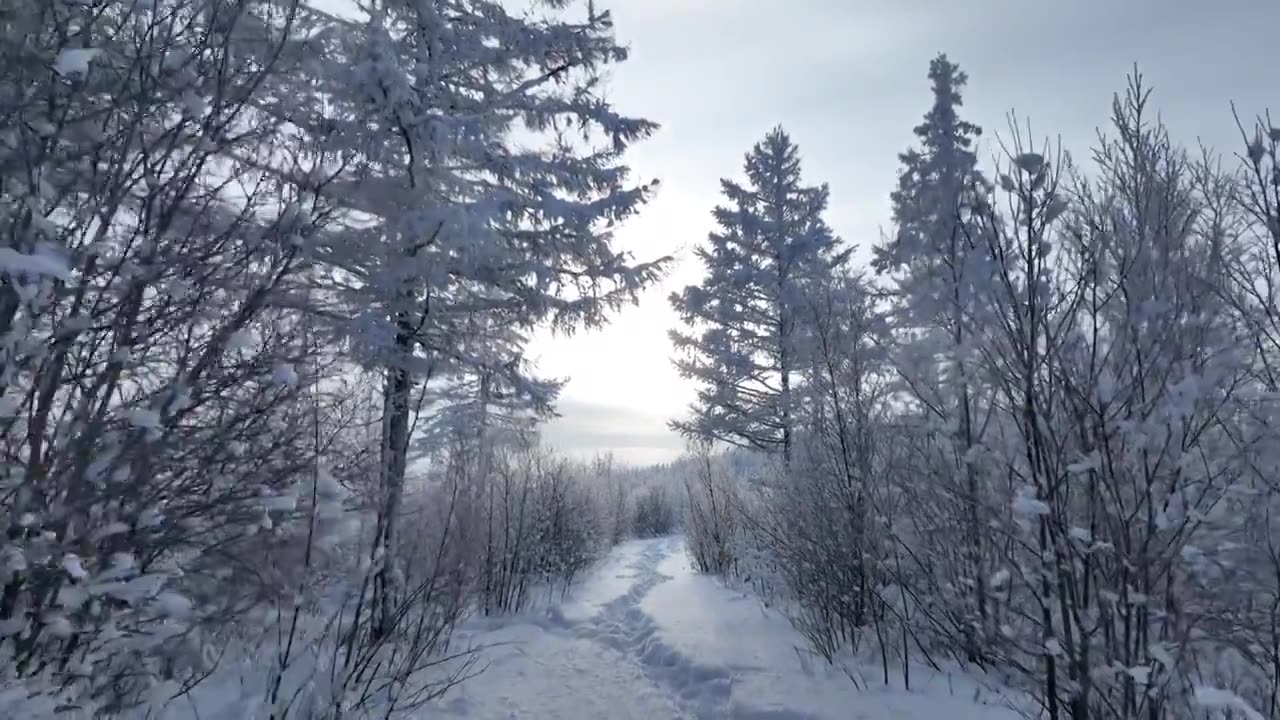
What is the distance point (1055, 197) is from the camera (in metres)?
2.84

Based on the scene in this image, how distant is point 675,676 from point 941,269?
484 cm

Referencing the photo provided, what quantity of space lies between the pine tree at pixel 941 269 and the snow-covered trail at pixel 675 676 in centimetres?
81

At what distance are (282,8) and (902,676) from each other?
7945 mm

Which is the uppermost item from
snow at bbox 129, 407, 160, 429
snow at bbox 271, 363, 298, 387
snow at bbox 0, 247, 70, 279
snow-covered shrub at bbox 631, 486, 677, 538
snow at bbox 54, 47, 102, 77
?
snow at bbox 54, 47, 102, 77

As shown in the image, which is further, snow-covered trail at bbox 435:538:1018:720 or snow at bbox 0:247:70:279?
snow-covered trail at bbox 435:538:1018:720

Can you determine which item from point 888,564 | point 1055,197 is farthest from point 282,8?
point 888,564

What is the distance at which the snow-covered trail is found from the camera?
179 inches

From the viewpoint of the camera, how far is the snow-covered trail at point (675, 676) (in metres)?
4.54

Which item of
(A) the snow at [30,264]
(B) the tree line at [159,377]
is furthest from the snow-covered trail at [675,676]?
(A) the snow at [30,264]

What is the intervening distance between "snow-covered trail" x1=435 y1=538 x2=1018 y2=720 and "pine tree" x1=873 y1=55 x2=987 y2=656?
0.81 m

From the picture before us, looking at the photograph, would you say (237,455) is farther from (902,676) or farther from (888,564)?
(902,676)

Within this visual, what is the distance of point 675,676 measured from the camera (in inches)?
241

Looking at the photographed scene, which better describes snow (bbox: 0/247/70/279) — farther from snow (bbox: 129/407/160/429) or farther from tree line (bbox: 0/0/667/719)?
snow (bbox: 129/407/160/429)

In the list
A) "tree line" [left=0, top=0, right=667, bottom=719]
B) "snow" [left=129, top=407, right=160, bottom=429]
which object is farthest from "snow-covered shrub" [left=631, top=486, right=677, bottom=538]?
"snow" [left=129, top=407, right=160, bottom=429]
